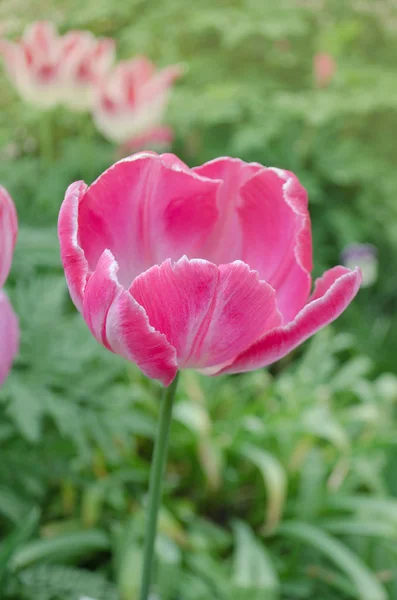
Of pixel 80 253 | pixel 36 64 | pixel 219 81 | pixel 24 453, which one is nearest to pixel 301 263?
pixel 80 253

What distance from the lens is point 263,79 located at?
2.51m

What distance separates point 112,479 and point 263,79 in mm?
1789

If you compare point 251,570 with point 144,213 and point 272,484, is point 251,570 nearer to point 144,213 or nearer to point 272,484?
point 272,484

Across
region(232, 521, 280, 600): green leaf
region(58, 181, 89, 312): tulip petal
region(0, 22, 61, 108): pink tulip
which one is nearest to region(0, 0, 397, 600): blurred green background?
region(232, 521, 280, 600): green leaf

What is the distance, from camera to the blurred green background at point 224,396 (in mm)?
970

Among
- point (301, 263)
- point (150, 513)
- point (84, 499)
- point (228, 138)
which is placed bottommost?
point (84, 499)

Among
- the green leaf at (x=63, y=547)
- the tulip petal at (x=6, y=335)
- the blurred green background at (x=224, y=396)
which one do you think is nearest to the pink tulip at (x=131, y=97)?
the blurred green background at (x=224, y=396)

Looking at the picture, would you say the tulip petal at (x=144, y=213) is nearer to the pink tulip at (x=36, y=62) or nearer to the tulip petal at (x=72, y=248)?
the tulip petal at (x=72, y=248)

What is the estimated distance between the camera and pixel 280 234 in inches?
14.7

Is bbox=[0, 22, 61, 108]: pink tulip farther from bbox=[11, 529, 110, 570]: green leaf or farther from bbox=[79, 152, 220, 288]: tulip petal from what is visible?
bbox=[79, 152, 220, 288]: tulip petal

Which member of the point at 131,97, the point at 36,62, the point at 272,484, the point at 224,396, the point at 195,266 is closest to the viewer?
the point at 195,266

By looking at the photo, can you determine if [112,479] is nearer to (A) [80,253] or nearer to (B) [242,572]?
(B) [242,572]

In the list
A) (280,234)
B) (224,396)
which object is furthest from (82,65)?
(280,234)

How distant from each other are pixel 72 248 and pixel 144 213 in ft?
0.20
